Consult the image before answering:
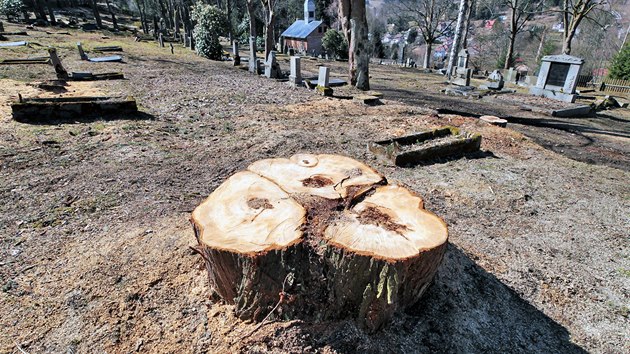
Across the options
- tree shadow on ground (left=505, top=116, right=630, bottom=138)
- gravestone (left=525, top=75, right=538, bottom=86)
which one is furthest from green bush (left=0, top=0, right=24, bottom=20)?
gravestone (left=525, top=75, right=538, bottom=86)

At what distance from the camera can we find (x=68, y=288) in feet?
9.46

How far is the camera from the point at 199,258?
10.6 ft

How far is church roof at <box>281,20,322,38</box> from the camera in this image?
39.1 m

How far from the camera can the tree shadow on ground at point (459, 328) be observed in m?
2.46

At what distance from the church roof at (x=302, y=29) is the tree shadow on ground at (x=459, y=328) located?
39.8 meters

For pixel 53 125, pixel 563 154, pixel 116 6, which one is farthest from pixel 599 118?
pixel 116 6

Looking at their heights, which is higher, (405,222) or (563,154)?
(405,222)

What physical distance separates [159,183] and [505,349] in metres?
4.61

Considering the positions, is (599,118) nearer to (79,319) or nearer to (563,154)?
(563,154)

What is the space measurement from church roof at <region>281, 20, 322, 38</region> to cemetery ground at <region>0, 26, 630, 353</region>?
34.0 metres

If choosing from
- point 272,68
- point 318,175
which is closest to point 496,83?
point 272,68

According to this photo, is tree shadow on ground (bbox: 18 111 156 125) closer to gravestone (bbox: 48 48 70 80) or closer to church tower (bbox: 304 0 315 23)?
gravestone (bbox: 48 48 70 80)

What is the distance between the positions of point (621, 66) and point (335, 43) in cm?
2196

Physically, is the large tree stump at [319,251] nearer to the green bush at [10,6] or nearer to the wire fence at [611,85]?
the wire fence at [611,85]
